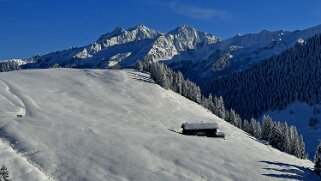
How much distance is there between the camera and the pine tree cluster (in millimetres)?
138875

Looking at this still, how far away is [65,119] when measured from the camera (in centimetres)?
10194

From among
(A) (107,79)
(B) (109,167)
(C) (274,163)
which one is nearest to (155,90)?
(A) (107,79)

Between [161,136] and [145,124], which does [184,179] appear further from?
[145,124]

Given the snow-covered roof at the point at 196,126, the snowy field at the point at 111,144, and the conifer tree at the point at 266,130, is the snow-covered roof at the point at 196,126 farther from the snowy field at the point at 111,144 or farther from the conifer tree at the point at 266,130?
the conifer tree at the point at 266,130

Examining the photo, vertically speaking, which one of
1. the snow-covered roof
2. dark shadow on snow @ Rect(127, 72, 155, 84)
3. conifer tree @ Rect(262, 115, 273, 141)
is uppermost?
dark shadow on snow @ Rect(127, 72, 155, 84)

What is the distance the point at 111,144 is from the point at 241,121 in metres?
92.1

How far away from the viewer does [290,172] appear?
84312 mm

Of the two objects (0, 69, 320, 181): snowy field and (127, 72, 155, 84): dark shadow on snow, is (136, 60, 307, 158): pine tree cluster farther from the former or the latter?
(0, 69, 320, 181): snowy field

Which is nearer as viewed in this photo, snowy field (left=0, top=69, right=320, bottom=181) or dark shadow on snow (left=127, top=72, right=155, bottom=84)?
snowy field (left=0, top=69, right=320, bottom=181)

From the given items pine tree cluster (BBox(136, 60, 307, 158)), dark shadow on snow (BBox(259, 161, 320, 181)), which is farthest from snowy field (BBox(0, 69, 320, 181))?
pine tree cluster (BBox(136, 60, 307, 158))

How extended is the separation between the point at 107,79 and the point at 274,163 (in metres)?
88.0

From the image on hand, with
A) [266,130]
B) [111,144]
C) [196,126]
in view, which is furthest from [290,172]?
[266,130]

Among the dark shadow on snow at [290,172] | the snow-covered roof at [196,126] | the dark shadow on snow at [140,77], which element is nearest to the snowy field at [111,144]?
the dark shadow on snow at [290,172]

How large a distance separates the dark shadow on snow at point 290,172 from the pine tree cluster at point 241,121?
1792 inches
